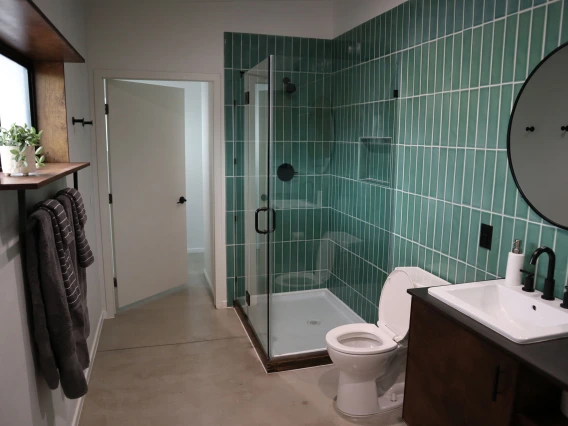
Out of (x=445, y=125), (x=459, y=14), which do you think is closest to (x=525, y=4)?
(x=459, y=14)

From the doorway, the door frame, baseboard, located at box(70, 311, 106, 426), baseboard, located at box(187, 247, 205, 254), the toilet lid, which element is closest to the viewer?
baseboard, located at box(70, 311, 106, 426)

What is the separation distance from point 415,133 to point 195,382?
2119mm

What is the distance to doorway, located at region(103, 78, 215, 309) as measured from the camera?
381cm

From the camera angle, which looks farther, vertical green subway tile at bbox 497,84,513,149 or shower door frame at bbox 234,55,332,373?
shower door frame at bbox 234,55,332,373

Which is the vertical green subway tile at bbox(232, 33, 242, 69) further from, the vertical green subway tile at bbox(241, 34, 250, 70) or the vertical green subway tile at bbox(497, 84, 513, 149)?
the vertical green subway tile at bbox(497, 84, 513, 149)

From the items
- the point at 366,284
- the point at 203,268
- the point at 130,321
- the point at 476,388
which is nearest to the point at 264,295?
the point at 366,284

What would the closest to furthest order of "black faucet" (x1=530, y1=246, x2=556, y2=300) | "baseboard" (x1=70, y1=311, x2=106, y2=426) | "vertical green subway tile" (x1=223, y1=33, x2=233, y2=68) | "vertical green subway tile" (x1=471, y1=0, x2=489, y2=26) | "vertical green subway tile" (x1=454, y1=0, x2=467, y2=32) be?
"black faucet" (x1=530, y1=246, x2=556, y2=300) → "vertical green subway tile" (x1=471, y1=0, x2=489, y2=26) → "vertical green subway tile" (x1=454, y1=0, x2=467, y2=32) → "baseboard" (x1=70, y1=311, x2=106, y2=426) → "vertical green subway tile" (x1=223, y1=33, x2=233, y2=68)

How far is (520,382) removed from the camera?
1552 millimetres

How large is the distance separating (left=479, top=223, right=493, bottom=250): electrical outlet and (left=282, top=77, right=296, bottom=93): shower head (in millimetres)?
1467

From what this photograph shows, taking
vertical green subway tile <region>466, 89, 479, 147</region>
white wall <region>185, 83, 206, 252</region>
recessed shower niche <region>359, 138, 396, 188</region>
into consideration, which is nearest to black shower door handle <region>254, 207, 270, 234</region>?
recessed shower niche <region>359, 138, 396, 188</region>

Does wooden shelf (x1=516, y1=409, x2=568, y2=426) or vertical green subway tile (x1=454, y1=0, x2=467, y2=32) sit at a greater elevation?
vertical green subway tile (x1=454, y1=0, x2=467, y2=32)

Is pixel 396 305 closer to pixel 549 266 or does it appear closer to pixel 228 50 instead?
pixel 549 266

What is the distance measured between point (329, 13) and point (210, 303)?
284 cm

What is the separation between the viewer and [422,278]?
8.43 ft
